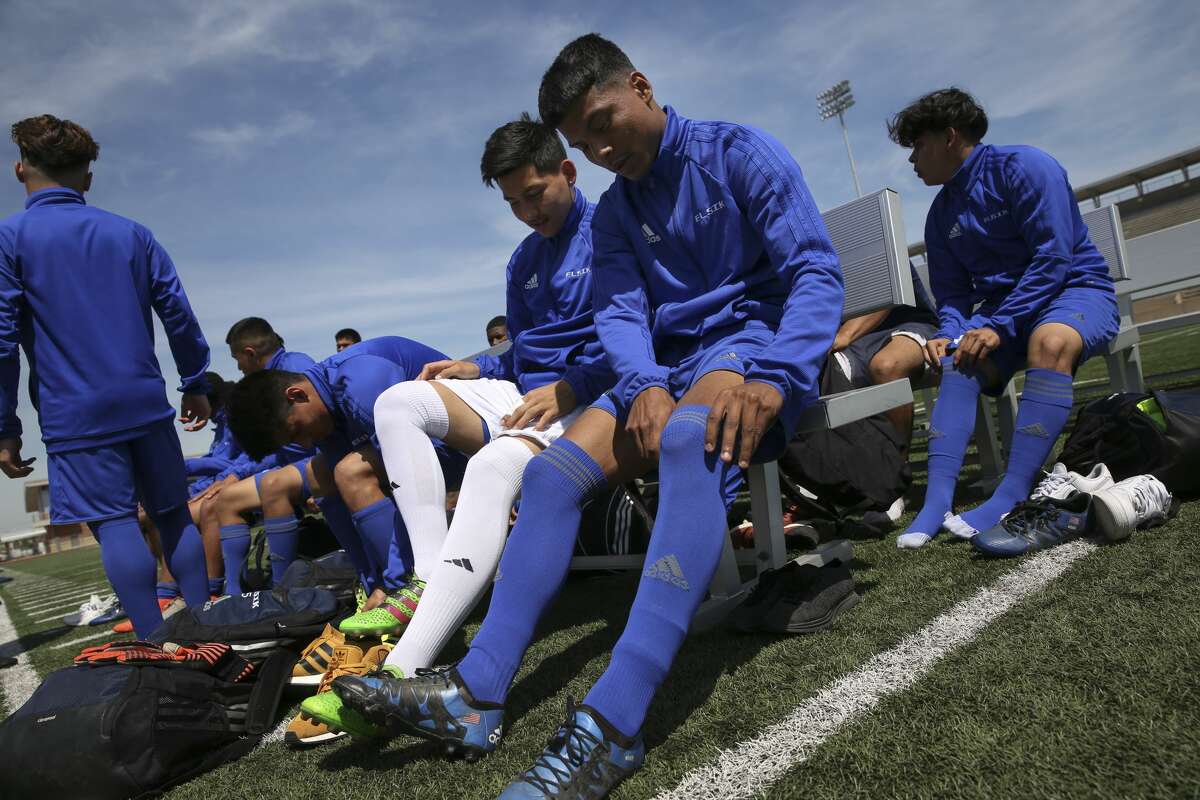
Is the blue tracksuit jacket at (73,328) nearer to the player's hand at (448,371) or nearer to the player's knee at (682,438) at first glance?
the player's hand at (448,371)

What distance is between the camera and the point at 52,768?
5.53 feet

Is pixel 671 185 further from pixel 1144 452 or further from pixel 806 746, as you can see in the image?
pixel 1144 452

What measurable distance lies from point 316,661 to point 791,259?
6.11 ft

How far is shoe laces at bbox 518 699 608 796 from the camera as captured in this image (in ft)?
3.94

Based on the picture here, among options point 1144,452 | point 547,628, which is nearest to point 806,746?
point 547,628

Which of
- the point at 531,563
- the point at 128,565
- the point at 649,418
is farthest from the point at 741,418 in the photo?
the point at 128,565

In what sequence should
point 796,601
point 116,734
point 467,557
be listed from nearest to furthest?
point 116,734 < point 467,557 < point 796,601

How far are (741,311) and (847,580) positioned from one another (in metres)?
0.81

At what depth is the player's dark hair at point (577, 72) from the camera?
1.97 meters

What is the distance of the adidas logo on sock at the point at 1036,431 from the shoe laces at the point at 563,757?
6.76 ft

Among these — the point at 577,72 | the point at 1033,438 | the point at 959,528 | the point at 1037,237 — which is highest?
the point at 577,72

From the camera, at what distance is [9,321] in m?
2.86

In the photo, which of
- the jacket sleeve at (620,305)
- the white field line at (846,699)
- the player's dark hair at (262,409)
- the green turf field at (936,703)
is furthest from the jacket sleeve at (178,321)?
the white field line at (846,699)

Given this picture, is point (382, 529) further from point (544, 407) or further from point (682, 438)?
point (682, 438)
